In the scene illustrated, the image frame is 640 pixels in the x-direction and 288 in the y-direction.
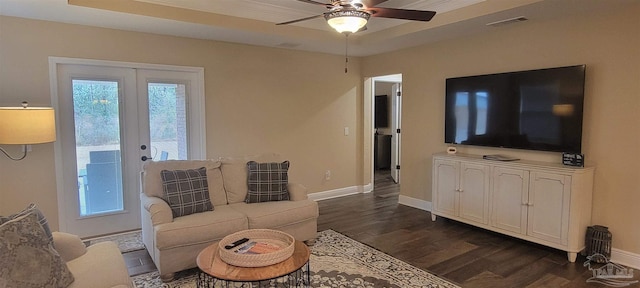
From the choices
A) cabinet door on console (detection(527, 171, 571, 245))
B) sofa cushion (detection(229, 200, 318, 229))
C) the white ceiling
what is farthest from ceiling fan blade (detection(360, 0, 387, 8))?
cabinet door on console (detection(527, 171, 571, 245))

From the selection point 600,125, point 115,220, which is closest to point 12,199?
point 115,220

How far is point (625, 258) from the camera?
11.0ft

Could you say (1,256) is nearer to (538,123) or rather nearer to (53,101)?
(53,101)

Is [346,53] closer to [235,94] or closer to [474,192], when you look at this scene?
[235,94]

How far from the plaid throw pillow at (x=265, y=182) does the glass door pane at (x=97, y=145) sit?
64.5 inches

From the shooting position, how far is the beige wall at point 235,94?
3.66 metres

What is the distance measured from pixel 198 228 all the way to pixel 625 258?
3.87 m

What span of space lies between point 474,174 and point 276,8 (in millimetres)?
2987

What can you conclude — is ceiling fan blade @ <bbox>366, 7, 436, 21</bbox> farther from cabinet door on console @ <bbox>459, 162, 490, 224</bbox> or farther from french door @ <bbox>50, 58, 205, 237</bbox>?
french door @ <bbox>50, 58, 205, 237</bbox>

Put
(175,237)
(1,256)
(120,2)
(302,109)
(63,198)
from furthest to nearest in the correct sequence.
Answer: (302,109) → (63,198) → (120,2) → (175,237) → (1,256)

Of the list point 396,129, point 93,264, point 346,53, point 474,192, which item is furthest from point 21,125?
point 396,129

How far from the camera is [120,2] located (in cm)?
344

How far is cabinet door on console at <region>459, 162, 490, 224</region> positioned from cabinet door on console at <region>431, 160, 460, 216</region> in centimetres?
8

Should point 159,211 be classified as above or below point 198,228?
above
